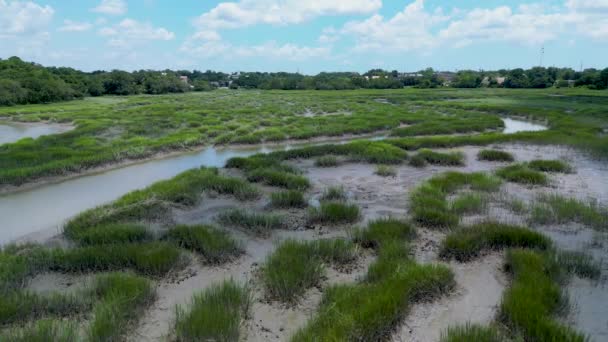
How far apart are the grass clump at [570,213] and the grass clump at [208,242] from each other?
518cm

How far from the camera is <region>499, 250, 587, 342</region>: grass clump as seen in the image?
3447mm

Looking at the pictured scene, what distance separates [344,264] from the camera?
531cm

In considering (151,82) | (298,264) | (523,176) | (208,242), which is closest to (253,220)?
(208,242)

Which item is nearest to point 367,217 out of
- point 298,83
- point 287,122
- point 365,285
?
point 365,285

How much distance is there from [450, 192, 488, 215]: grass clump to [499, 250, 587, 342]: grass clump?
214 centimetres

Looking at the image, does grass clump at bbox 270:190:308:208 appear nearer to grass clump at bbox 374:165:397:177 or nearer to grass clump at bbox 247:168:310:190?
grass clump at bbox 247:168:310:190

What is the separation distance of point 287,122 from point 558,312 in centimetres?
2118

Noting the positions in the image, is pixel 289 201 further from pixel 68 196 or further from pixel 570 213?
pixel 68 196

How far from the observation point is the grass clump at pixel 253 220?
662 cm

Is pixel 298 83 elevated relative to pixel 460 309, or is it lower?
elevated

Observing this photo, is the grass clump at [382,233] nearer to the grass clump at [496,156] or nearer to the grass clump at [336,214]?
the grass clump at [336,214]

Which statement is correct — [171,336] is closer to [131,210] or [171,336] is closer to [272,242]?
[272,242]

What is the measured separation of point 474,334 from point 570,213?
4.69 meters

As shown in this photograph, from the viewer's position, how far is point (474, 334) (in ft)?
11.5
